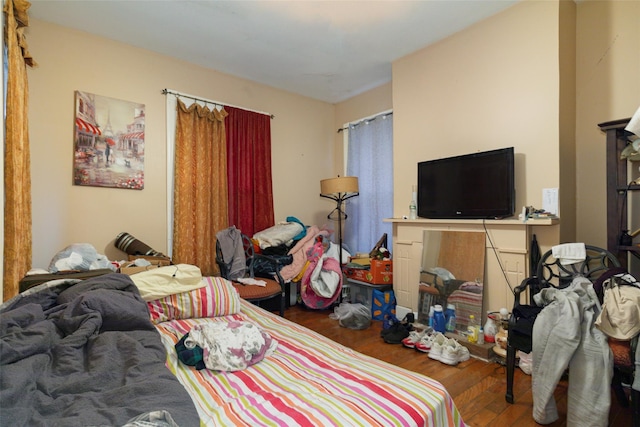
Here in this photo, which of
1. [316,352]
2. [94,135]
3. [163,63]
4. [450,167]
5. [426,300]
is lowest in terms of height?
[426,300]

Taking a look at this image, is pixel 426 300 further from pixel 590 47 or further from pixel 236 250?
pixel 590 47

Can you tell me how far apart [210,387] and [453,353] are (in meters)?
1.86

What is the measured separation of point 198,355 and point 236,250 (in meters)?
1.97

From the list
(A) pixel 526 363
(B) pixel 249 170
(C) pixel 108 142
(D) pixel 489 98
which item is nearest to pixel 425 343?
(A) pixel 526 363

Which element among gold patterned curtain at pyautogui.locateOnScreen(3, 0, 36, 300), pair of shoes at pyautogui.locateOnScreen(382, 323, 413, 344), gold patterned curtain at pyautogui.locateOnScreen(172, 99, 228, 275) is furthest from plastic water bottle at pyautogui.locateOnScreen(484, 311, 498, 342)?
gold patterned curtain at pyautogui.locateOnScreen(3, 0, 36, 300)

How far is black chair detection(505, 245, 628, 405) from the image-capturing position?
1835 mm

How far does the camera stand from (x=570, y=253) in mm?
2080

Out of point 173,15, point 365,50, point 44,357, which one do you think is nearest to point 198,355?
point 44,357

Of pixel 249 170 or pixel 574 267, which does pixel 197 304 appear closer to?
pixel 249 170

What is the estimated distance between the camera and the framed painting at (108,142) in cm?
285

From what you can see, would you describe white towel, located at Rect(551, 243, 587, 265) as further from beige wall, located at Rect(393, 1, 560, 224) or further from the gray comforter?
the gray comforter

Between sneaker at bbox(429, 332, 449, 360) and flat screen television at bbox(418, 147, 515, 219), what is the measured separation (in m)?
1.06

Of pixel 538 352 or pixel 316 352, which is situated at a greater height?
pixel 316 352

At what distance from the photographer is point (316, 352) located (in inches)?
56.7
